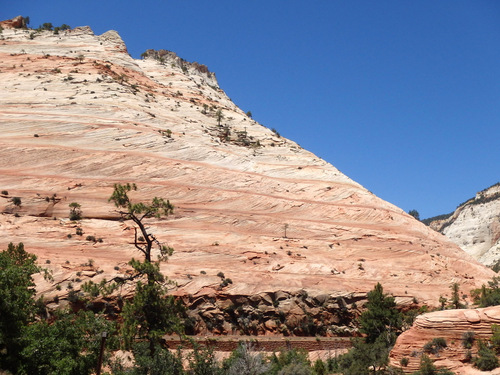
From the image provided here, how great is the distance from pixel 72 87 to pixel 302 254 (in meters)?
36.0

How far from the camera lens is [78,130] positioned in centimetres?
5088

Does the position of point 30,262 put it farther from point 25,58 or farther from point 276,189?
point 25,58

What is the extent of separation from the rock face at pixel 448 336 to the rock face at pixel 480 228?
73640mm

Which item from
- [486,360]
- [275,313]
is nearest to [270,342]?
[275,313]

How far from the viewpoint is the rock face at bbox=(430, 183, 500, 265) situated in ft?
331


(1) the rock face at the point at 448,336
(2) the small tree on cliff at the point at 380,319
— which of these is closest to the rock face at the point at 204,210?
(2) the small tree on cliff at the point at 380,319

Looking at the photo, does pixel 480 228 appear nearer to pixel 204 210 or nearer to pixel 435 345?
pixel 204 210

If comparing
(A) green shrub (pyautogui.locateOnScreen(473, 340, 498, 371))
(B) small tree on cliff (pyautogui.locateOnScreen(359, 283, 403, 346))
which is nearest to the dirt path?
(B) small tree on cliff (pyautogui.locateOnScreen(359, 283, 403, 346))

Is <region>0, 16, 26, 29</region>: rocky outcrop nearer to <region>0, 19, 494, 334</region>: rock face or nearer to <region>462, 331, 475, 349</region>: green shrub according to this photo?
<region>0, 19, 494, 334</region>: rock face

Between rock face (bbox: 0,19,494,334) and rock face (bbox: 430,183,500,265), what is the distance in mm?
53954

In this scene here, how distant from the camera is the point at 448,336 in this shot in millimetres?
24828

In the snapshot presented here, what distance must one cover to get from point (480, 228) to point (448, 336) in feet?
304

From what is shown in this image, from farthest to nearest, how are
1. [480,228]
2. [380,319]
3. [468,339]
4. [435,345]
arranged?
[480,228], [380,319], [435,345], [468,339]

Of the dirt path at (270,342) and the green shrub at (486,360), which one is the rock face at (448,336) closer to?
the green shrub at (486,360)
